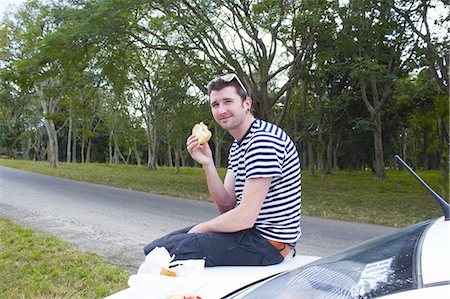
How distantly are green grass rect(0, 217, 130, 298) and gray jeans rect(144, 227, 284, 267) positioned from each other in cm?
215

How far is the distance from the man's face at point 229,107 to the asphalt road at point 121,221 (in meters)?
3.08

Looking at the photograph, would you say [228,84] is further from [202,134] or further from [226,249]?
[226,249]

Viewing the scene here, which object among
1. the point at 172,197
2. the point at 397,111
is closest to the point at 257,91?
the point at 172,197

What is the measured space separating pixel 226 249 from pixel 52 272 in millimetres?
3218

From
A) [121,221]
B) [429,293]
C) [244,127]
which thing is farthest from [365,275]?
[121,221]

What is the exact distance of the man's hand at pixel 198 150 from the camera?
8.12 ft

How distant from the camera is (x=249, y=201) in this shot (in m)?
2.11

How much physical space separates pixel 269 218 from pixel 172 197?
400 inches

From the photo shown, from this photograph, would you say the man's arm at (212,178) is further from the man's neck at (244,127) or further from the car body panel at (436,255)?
the car body panel at (436,255)

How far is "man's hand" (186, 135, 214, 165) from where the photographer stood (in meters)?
2.47

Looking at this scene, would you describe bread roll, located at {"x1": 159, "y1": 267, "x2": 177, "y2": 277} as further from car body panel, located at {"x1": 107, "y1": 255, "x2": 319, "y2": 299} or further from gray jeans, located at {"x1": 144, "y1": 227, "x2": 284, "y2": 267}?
gray jeans, located at {"x1": 144, "y1": 227, "x2": 284, "y2": 267}

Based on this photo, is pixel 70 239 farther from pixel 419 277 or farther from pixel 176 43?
pixel 176 43

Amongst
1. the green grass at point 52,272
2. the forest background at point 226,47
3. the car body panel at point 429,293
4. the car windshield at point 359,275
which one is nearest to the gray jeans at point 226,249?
the car windshield at point 359,275

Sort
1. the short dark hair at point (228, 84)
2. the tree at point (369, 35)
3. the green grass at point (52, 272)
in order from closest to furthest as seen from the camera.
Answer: the short dark hair at point (228, 84) → the green grass at point (52, 272) → the tree at point (369, 35)
